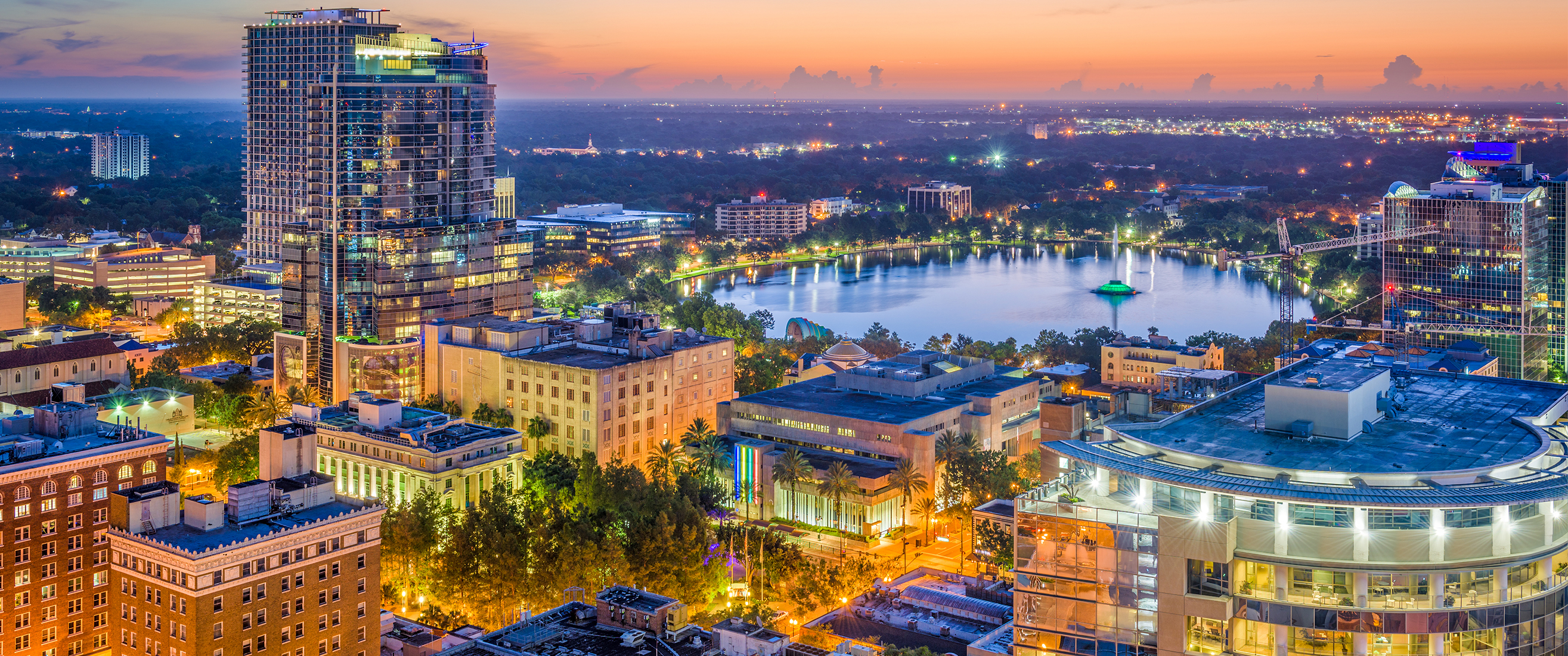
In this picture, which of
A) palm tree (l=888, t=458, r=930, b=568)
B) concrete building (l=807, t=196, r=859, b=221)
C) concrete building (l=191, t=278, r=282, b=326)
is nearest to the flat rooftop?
palm tree (l=888, t=458, r=930, b=568)

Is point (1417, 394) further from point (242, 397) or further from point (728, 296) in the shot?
point (728, 296)

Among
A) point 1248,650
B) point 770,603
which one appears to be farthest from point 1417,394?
point 770,603

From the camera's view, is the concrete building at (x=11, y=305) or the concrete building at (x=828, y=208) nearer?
the concrete building at (x=11, y=305)

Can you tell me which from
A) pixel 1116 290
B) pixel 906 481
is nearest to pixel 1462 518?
pixel 906 481

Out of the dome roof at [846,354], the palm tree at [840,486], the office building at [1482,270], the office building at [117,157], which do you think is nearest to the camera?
the palm tree at [840,486]

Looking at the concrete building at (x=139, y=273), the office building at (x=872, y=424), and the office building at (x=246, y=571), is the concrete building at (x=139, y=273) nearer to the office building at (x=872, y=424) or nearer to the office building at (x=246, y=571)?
the office building at (x=872, y=424)

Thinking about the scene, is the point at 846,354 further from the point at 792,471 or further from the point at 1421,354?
the point at 1421,354

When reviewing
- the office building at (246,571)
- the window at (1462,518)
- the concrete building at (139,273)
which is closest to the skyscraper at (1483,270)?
the window at (1462,518)
